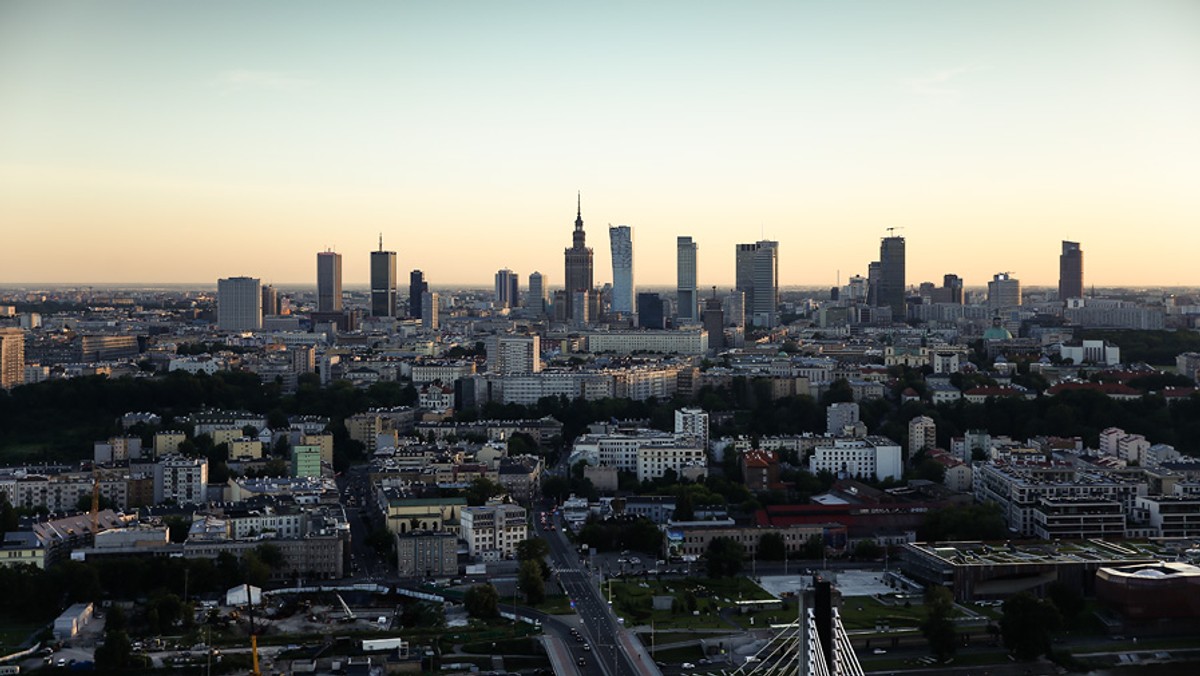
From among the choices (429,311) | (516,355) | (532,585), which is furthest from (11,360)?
(429,311)

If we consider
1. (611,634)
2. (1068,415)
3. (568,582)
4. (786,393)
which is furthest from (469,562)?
(786,393)

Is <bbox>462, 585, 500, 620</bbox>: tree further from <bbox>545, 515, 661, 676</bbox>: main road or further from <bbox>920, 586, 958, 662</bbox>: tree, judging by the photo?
<bbox>920, 586, 958, 662</bbox>: tree

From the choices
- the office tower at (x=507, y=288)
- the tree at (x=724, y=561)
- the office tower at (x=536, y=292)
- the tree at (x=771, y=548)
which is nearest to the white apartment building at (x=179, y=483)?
the tree at (x=724, y=561)

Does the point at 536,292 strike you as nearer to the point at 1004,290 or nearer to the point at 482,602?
the point at 1004,290

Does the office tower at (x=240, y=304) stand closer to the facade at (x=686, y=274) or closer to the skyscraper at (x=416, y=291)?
the skyscraper at (x=416, y=291)

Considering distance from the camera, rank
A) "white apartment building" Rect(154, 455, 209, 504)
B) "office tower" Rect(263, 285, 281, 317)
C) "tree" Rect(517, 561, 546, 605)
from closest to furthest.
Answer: "tree" Rect(517, 561, 546, 605) < "white apartment building" Rect(154, 455, 209, 504) < "office tower" Rect(263, 285, 281, 317)

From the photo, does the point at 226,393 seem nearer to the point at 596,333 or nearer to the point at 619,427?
the point at 619,427

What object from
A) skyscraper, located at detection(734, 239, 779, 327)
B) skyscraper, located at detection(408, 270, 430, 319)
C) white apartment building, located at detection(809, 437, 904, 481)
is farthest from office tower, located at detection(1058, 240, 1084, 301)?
white apartment building, located at detection(809, 437, 904, 481)

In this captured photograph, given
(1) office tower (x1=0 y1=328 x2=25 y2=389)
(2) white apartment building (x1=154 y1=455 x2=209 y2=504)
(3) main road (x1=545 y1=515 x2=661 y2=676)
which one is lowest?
(3) main road (x1=545 y1=515 x2=661 y2=676)
